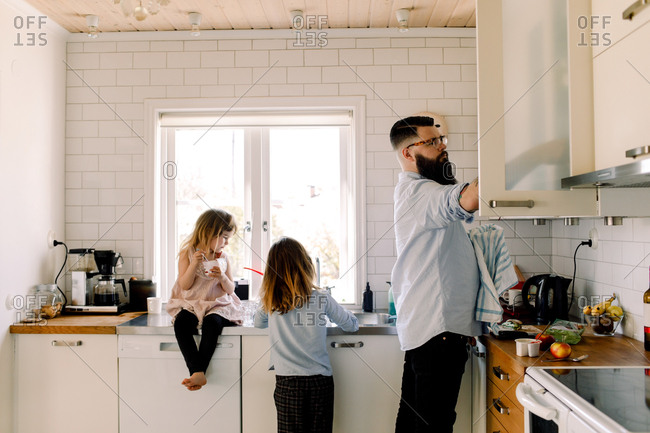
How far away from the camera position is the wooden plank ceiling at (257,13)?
2.62m

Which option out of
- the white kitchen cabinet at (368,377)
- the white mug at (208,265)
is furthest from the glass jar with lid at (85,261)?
the white kitchen cabinet at (368,377)

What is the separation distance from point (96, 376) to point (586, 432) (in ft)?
7.09

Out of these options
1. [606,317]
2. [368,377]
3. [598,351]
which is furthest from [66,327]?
[606,317]

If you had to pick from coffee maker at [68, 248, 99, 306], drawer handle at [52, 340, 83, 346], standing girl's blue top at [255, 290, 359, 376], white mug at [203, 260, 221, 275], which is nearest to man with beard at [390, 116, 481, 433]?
standing girl's blue top at [255, 290, 359, 376]

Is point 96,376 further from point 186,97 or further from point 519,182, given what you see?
point 519,182

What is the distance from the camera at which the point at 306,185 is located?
10.2ft

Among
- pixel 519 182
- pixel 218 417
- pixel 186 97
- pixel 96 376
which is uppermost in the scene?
pixel 186 97

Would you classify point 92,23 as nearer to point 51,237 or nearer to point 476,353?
point 51,237

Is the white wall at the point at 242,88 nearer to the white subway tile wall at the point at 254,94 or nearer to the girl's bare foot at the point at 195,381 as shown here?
the white subway tile wall at the point at 254,94

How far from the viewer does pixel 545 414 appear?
136cm

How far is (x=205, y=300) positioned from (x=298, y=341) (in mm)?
611

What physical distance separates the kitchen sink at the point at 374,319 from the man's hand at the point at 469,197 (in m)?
1.24

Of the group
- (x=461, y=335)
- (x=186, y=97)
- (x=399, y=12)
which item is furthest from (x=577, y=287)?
(x=186, y=97)

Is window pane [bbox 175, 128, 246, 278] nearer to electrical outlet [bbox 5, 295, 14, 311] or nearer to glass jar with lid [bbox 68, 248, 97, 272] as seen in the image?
glass jar with lid [bbox 68, 248, 97, 272]
